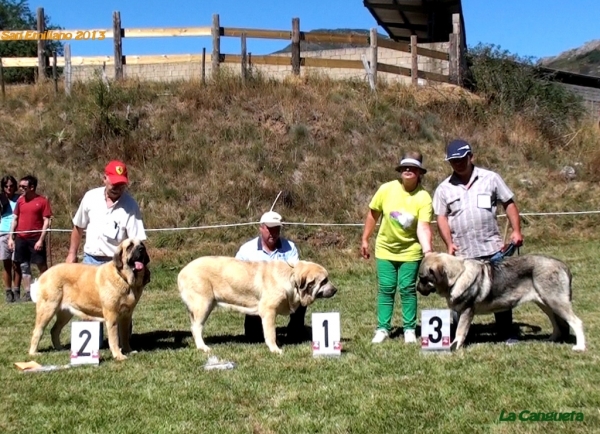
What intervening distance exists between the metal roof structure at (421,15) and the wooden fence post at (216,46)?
7.17 meters

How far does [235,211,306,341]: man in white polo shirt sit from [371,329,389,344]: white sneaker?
0.81m

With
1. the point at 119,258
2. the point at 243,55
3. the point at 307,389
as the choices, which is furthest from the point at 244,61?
the point at 307,389

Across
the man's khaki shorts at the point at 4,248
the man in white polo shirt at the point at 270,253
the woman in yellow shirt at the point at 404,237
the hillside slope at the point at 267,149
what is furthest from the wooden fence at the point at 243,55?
the woman in yellow shirt at the point at 404,237

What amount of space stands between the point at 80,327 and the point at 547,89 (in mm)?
18004

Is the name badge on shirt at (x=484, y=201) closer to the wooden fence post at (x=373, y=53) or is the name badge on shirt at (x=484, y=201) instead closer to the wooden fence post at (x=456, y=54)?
the wooden fence post at (x=373, y=53)

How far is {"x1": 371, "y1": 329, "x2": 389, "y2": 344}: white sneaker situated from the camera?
6.57 m

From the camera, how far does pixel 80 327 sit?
5.79 m

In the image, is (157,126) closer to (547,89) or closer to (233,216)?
(233,216)

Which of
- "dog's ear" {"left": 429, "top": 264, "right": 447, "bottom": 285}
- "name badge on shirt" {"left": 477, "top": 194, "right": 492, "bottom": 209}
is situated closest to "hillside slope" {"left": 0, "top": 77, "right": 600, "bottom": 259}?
"name badge on shirt" {"left": 477, "top": 194, "right": 492, "bottom": 209}

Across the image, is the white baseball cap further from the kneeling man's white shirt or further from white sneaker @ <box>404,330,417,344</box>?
white sneaker @ <box>404,330,417,344</box>

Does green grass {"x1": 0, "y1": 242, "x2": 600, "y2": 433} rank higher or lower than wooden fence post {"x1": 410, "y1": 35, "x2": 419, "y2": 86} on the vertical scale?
lower

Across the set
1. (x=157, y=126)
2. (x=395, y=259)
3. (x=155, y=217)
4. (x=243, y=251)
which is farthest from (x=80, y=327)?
(x=157, y=126)

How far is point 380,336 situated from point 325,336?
2.83ft

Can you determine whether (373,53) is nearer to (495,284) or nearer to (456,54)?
(456,54)
